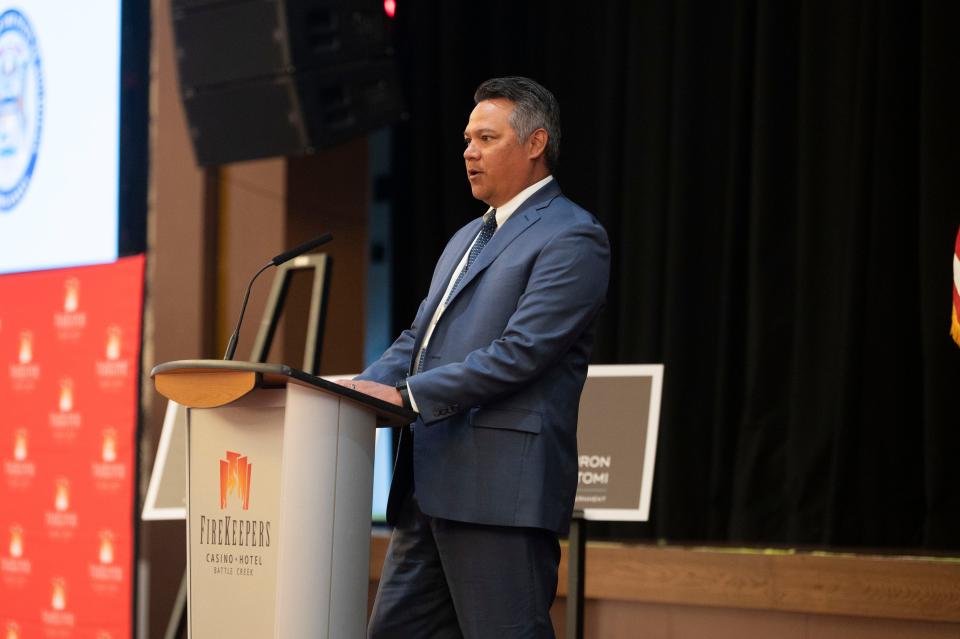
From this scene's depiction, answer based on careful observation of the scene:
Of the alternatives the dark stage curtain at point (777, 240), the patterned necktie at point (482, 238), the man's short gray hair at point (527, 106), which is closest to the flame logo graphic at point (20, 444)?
the dark stage curtain at point (777, 240)

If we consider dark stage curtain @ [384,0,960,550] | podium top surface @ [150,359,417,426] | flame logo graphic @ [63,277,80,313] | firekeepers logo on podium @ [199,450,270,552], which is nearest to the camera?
podium top surface @ [150,359,417,426]

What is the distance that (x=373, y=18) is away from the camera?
414cm

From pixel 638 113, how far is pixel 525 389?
3053mm

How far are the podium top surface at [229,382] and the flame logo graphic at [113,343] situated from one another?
2.45 m

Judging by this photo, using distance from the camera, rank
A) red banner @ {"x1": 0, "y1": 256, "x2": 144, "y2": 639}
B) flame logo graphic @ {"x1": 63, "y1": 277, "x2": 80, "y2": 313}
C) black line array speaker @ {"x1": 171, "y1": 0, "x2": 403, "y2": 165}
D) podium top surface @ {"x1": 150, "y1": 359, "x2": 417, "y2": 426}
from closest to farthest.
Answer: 1. podium top surface @ {"x1": 150, "y1": 359, "x2": 417, "y2": 426}
2. black line array speaker @ {"x1": 171, "y1": 0, "x2": 403, "y2": 165}
3. red banner @ {"x1": 0, "y1": 256, "x2": 144, "y2": 639}
4. flame logo graphic @ {"x1": 63, "y1": 277, "x2": 80, "y2": 313}

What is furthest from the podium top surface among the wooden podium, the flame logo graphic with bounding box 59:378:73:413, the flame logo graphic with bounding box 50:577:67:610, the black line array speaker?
the flame logo graphic with bounding box 50:577:67:610

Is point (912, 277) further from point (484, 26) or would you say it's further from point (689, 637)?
point (484, 26)

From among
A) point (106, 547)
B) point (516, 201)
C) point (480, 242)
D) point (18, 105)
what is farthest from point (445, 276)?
point (18, 105)

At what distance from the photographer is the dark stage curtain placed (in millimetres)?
4176

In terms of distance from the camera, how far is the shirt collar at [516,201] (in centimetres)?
221

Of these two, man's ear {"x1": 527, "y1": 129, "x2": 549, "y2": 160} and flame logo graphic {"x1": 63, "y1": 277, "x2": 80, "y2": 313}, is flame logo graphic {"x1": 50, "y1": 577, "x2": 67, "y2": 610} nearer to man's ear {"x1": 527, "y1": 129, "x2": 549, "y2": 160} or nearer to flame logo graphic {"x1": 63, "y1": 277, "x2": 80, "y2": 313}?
flame logo graphic {"x1": 63, "y1": 277, "x2": 80, "y2": 313}

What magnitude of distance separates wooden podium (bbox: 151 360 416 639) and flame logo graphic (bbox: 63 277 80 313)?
2615 mm

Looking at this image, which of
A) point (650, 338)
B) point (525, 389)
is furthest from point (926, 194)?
point (525, 389)

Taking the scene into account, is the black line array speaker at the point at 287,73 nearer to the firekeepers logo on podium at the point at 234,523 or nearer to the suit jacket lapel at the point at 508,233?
the suit jacket lapel at the point at 508,233
